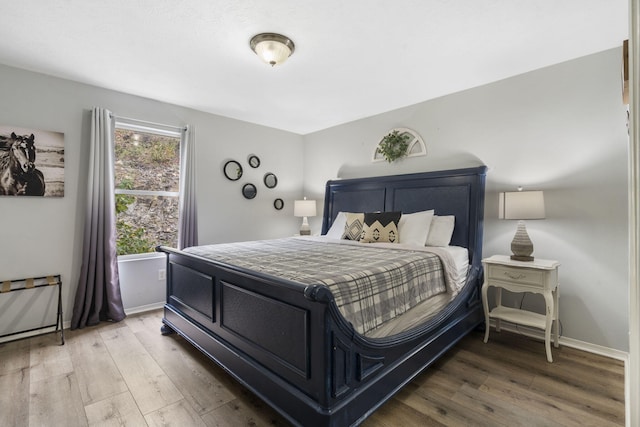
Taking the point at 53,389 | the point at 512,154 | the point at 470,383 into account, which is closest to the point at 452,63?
the point at 512,154

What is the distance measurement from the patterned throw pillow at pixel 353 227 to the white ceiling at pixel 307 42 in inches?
54.8

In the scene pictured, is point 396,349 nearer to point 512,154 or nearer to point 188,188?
point 512,154

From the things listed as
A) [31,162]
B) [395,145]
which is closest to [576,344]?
[395,145]

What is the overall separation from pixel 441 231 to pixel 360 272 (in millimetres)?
1591

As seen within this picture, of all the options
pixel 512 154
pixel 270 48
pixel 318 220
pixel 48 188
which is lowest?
pixel 318 220

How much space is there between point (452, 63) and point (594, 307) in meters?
2.39

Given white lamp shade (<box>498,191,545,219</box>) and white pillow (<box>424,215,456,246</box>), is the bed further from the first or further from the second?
white lamp shade (<box>498,191,545,219</box>)

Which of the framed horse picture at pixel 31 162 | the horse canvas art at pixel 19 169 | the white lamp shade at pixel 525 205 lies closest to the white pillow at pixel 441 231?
the white lamp shade at pixel 525 205

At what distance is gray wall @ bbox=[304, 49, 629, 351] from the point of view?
255cm

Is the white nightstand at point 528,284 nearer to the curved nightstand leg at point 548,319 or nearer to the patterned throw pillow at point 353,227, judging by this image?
the curved nightstand leg at point 548,319

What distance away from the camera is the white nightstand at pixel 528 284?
8.20ft

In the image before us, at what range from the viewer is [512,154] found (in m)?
3.08

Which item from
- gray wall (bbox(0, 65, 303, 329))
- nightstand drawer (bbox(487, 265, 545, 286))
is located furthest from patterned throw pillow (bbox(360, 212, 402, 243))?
gray wall (bbox(0, 65, 303, 329))

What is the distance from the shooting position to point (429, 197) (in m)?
3.53
